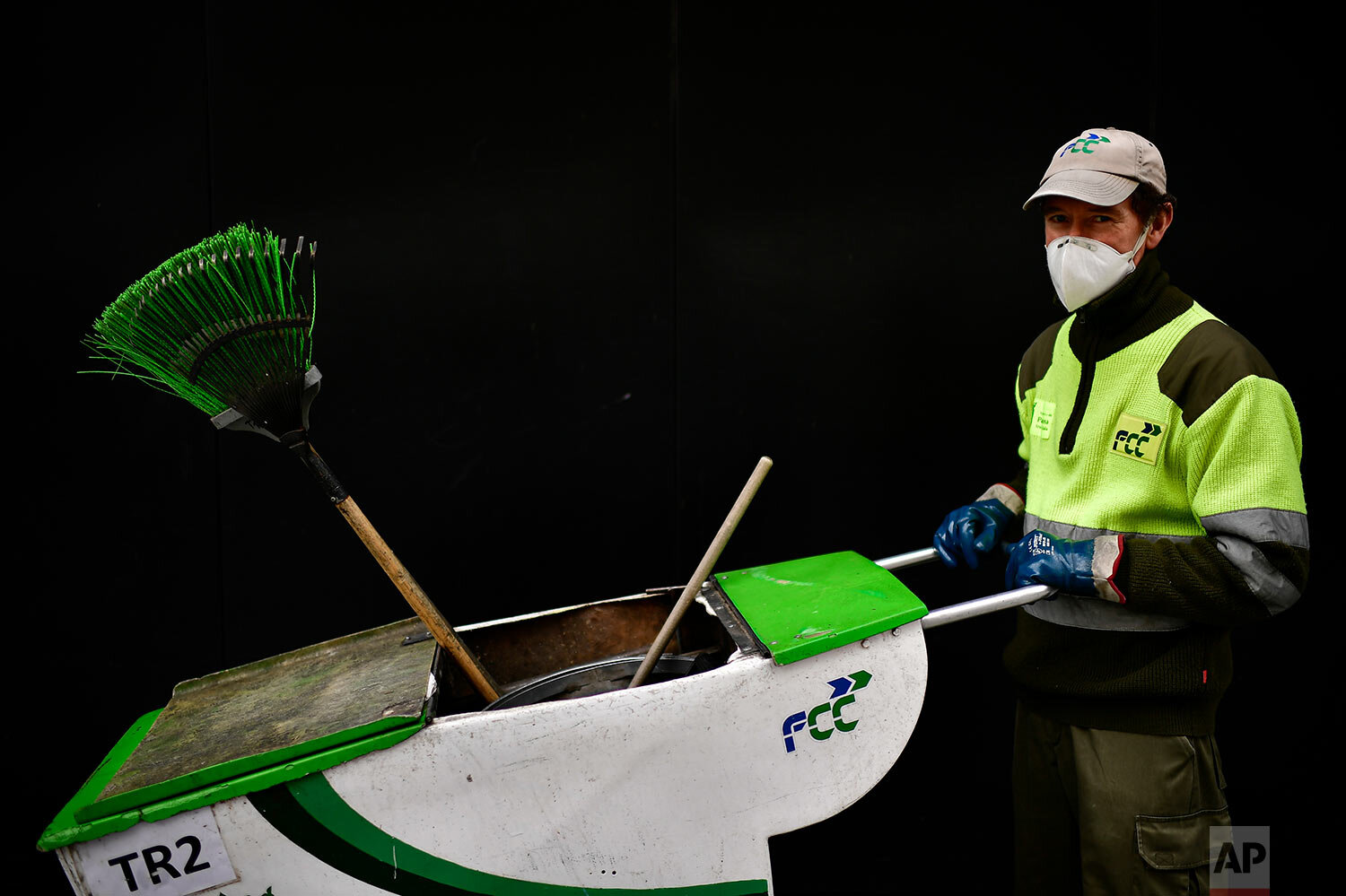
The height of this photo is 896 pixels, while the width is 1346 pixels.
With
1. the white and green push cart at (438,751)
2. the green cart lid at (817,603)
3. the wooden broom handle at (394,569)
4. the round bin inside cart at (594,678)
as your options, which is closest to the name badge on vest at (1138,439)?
the white and green push cart at (438,751)

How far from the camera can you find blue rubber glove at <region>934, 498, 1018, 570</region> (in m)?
2.12

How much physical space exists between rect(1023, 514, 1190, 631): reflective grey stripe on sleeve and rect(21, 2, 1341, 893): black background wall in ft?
3.28

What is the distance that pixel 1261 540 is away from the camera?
5.32 ft

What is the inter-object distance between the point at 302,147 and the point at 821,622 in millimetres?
2103

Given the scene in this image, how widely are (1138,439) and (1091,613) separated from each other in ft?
1.25

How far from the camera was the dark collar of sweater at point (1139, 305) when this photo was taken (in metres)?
1.82

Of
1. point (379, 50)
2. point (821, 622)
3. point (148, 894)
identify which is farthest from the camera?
point (379, 50)

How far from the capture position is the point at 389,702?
1588 mm

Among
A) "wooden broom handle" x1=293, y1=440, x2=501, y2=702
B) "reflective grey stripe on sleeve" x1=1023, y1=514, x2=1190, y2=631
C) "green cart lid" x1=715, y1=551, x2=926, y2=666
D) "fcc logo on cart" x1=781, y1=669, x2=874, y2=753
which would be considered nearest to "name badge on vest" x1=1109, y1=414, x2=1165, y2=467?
"reflective grey stripe on sleeve" x1=1023, y1=514, x2=1190, y2=631

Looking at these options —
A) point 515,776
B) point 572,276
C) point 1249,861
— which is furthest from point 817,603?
point 1249,861

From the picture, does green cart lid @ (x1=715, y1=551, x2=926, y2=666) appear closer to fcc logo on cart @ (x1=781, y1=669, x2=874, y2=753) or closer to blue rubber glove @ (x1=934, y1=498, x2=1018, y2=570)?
fcc logo on cart @ (x1=781, y1=669, x2=874, y2=753)

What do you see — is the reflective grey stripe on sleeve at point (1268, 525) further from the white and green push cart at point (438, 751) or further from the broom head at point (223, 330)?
the broom head at point (223, 330)

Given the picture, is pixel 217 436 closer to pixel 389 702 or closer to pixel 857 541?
pixel 389 702

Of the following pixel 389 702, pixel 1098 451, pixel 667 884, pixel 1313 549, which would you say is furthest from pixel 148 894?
pixel 1313 549
